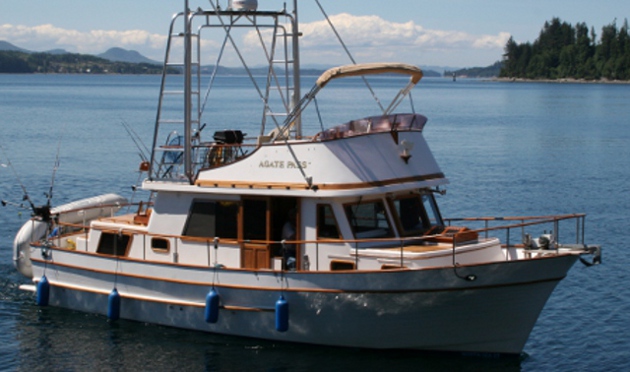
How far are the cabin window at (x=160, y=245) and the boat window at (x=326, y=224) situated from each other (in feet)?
10.9

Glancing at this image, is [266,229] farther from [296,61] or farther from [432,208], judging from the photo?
[296,61]

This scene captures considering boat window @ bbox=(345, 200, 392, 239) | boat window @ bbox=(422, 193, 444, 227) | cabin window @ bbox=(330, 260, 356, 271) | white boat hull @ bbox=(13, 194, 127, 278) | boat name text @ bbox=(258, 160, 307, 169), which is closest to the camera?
cabin window @ bbox=(330, 260, 356, 271)

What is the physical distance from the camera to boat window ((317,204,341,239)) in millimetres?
16875

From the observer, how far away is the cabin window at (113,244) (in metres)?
18.9

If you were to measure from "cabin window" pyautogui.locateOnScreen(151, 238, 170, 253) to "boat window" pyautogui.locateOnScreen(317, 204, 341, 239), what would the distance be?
3.33m

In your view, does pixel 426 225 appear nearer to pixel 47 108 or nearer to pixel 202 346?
pixel 202 346

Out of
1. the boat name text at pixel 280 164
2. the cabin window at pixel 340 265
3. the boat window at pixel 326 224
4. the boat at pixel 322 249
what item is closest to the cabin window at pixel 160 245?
the boat at pixel 322 249

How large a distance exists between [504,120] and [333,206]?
6759cm

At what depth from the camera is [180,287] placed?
1784 centimetres

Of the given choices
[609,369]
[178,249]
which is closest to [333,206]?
[178,249]

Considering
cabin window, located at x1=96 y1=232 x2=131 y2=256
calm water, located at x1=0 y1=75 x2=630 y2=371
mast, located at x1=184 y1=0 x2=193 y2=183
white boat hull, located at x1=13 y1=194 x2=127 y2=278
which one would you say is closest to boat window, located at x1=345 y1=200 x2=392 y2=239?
calm water, located at x1=0 y1=75 x2=630 y2=371

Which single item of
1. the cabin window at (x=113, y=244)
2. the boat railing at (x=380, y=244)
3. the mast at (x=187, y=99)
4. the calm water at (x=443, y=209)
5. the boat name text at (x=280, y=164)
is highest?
the mast at (x=187, y=99)

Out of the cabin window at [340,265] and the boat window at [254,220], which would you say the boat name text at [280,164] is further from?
the cabin window at [340,265]

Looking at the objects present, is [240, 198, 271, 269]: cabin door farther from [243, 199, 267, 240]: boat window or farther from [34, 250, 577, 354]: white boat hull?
[34, 250, 577, 354]: white boat hull
